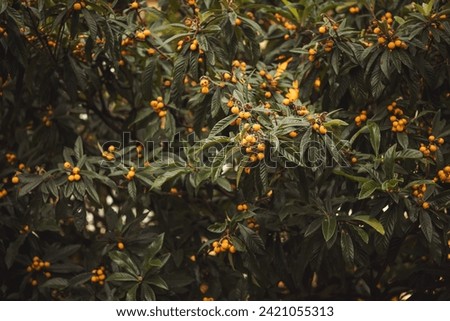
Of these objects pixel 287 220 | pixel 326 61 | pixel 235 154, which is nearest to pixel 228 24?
pixel 326 61

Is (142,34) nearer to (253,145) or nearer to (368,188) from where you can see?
(253,145)

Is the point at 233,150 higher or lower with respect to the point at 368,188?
higher

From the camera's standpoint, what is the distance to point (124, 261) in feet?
9.66

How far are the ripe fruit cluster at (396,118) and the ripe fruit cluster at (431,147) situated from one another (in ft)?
0.41

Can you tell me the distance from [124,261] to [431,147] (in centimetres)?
140

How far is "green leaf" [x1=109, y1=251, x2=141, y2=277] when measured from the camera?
2.93 meters

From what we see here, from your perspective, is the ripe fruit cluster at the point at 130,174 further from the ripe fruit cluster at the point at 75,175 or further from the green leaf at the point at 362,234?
the green leaf at the point at 362,234

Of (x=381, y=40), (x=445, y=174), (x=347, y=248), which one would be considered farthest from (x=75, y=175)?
(x=445, y=174)

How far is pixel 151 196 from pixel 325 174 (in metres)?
0.89

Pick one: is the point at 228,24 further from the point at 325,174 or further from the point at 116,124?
the point at 116,124

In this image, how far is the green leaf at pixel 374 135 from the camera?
8.90 feet

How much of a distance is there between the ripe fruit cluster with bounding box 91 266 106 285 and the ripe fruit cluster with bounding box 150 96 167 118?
2.56 ft

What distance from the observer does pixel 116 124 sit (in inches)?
151

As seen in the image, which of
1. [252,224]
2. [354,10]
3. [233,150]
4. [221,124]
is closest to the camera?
[233,150]
